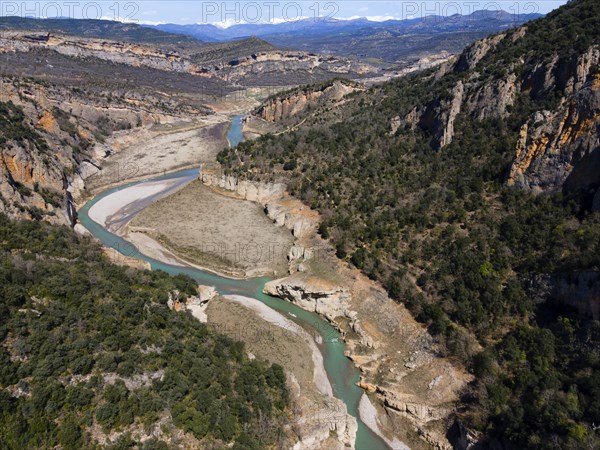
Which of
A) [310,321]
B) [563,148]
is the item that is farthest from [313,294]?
[563,148]

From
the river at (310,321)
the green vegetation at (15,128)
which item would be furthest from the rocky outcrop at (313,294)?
the green vegetation at (15,128)

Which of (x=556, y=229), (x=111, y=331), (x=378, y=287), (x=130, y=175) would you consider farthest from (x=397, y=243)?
(x=130, y=175)

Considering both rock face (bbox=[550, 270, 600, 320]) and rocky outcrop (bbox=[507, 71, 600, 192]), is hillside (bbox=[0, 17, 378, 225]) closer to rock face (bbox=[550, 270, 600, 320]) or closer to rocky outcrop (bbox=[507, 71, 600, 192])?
rock face (bbox=[550, 270, 600, 320])

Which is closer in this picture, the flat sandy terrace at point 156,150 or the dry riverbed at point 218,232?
the dry riverbed at point 218,232

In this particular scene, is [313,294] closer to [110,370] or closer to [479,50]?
[110,370]

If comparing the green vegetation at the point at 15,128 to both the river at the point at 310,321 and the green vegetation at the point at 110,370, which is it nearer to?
the river at the point at 310,321
